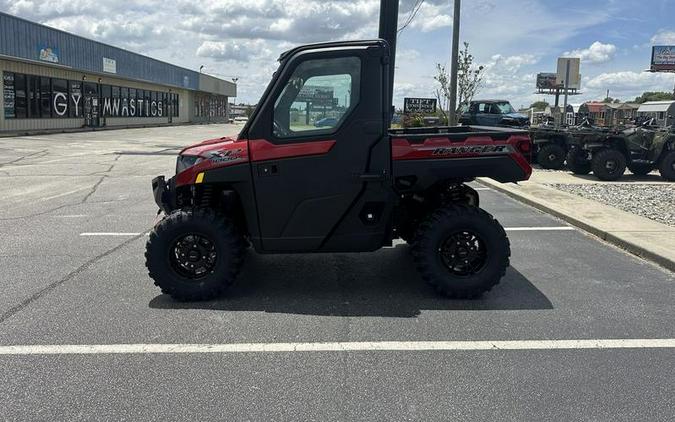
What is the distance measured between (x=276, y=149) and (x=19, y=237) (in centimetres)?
453

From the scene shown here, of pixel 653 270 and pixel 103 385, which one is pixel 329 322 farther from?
pixel 653 270

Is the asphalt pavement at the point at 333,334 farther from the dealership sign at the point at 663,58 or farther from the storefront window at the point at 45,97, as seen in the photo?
the dealership sign at the point at 663,58

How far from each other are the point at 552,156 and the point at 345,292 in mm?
12948

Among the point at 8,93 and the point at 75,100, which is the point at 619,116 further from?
the point at 8,93

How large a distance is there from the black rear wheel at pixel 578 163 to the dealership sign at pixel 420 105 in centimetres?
1900

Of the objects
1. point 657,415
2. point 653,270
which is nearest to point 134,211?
point 653,270

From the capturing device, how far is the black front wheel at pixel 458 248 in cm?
503

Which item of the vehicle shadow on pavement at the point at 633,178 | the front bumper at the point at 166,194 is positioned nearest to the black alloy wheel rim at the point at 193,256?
the front bumper at the point at 166,194

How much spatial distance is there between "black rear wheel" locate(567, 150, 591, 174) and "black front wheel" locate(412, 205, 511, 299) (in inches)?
443

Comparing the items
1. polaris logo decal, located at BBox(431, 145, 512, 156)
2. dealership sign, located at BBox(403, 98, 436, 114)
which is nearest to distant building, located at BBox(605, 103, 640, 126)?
dealership sign, located at BBox(403, 98, 436, 114)

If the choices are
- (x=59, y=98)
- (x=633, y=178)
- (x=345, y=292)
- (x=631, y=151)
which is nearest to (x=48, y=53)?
(x=59, y=98)

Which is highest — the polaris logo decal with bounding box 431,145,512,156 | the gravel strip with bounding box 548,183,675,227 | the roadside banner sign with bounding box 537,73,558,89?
the roadside banner sign with bounding box 537,73,558,89

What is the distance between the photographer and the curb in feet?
21.0

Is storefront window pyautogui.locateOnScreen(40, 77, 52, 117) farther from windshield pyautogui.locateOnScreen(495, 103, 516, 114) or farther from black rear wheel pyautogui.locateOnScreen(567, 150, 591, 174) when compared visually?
black rear wheel pyautogui.locateOnScreen(567, 150, 591, 174)
